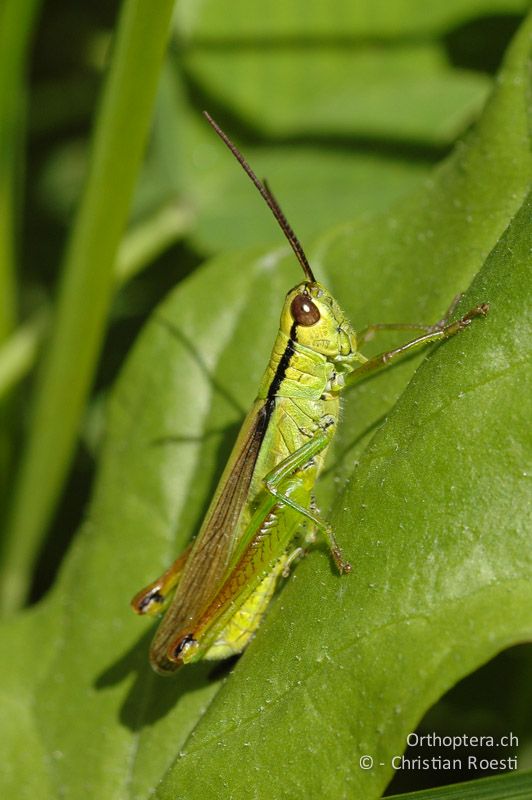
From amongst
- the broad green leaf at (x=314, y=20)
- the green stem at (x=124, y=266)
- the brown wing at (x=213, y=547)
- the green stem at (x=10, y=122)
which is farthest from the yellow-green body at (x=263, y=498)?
the broad green leaf at (x=314, y=20)

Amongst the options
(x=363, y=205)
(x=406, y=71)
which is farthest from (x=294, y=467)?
(x=406, y=71)

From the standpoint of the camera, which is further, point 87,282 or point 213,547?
point 87,282

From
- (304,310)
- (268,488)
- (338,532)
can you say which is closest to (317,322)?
(304,310)

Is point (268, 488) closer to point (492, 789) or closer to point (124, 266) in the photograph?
point (492, 789)

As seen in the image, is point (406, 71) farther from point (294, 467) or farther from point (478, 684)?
point (478, 684)

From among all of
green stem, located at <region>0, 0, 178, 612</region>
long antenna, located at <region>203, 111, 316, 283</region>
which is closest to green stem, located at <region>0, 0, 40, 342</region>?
green stem, located at <region>0, 0, 178, 612</region>

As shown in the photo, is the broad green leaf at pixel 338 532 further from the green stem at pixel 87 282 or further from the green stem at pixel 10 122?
the green stem at pixel 10 122
